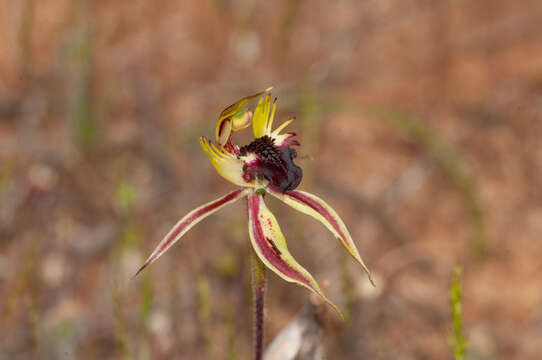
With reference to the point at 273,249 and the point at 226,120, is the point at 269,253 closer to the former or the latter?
the point at 273,249

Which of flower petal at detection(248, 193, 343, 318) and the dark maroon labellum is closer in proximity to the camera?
flower petal at detection(248, 193, 343, 318)

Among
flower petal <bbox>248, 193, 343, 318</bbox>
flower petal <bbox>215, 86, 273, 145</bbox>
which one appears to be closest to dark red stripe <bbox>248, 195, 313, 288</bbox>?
flower petal <bbox>248, 193, 343, 318</bbox>

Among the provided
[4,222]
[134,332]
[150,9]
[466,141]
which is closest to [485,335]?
[466,141]

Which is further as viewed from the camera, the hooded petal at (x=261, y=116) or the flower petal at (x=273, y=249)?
the hooded petal at (x=261, y=116)

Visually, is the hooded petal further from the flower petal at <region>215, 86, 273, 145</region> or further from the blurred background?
the blurred background

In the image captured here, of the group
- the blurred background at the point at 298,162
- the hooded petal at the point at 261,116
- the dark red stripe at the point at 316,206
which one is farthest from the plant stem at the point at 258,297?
the blurred background at the point at 298,162

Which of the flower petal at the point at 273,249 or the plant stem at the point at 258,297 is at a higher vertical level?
the flower petal at the point at 273,249

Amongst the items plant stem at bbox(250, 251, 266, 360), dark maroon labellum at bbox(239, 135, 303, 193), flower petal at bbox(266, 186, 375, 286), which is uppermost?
dark maroon labellum at bbox(239, 135, 303, 193)

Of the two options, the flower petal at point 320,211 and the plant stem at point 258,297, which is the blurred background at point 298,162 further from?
the flower petal at point 320,211
